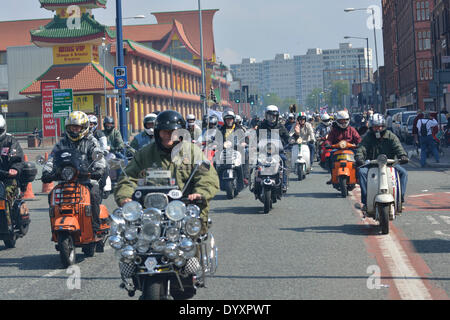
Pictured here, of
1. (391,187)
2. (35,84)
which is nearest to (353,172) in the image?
(391,187)

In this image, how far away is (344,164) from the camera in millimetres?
15125

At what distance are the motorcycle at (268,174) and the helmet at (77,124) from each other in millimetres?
4441

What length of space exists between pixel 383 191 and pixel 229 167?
214 inches

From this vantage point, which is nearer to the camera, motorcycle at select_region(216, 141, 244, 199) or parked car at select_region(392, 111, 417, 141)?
motorcycle at select_region(216, 141, 244, 199)

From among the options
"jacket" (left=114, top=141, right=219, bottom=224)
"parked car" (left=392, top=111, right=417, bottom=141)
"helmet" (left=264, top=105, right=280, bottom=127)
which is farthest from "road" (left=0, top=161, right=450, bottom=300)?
"parked car" (left=392, top=111, right=417, bottom=141)

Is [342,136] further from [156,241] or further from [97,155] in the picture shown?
[156,241]

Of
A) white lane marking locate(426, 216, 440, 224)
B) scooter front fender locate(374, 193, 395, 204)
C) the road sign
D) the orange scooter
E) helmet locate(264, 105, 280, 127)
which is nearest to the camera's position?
scooter front fender locate(374, 193, 395, 204)

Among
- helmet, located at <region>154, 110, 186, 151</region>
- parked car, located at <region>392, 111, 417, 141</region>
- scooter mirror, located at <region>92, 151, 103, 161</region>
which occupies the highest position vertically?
parked car, located at <region>392, 111, 417, 141</region>

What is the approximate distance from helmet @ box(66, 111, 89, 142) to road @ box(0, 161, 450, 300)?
58.7 inches

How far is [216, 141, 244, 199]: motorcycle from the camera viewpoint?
52.1ft

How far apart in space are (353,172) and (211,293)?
8.78m

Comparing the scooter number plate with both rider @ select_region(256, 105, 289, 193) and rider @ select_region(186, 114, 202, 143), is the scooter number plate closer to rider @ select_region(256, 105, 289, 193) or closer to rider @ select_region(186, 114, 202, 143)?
rider @ select_region(256, 105, 289, 193)

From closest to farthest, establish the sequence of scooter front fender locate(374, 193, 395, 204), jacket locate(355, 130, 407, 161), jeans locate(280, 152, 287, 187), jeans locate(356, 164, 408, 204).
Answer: scooter front fender locate(374, 193, 395, 204)
jeans locate(356, 164, 408, 204)
jacket locate(355, 130, 407, 161)
jeans locate(280, 152, 287, 187)

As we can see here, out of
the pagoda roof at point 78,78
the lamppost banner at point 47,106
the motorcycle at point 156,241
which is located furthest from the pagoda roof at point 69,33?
the motorcycle at point 156,241
